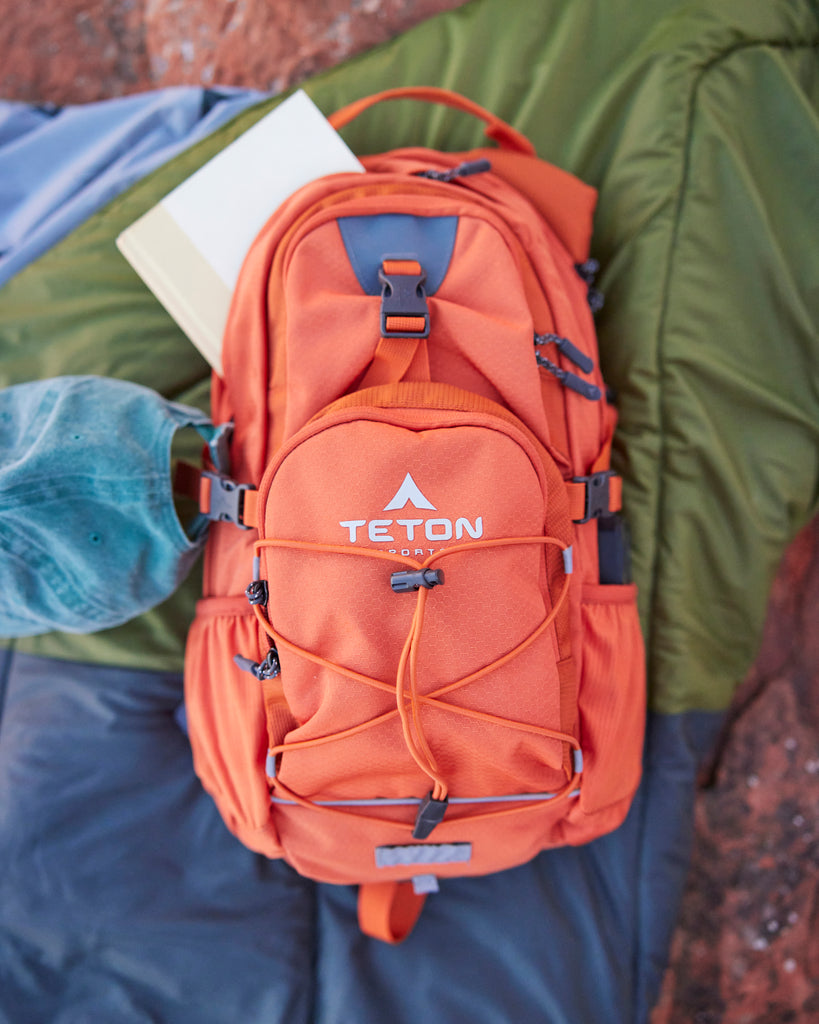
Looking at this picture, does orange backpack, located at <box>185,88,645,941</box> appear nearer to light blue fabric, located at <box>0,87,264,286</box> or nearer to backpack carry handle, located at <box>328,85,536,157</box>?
backpack carry handle, located at <box>328,85,536,157</box>

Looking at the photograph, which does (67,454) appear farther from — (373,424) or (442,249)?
(442,249)

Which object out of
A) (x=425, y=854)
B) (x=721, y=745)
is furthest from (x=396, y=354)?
(x=721, y=745)

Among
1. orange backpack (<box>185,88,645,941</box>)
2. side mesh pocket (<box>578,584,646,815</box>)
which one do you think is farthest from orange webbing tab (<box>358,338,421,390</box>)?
side mesh pocket (<box>578,584,646,815</box>)

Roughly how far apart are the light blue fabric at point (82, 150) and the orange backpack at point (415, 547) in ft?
0.87

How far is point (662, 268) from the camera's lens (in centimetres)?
90

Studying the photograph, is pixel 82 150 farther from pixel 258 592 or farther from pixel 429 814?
pixel 429 814

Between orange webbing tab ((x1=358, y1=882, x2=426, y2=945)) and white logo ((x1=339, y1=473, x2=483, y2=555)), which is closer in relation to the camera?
white logo ((x1=339, y1=473, x2=483, y2=555))

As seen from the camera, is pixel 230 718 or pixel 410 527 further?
pixel 230 718

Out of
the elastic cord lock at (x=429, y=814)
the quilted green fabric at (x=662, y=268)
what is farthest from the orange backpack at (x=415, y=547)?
the quilted green fabric at (x=662, y=268)

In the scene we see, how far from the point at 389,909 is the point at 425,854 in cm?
12

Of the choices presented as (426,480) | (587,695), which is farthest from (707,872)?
(426,480)

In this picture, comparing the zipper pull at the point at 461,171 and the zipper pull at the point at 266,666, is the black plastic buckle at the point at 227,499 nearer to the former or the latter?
the zipper pull at the point at 266,666

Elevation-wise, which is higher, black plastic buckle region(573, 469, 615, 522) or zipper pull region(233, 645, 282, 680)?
black plastic buckle region(573, 469, 615, 522)

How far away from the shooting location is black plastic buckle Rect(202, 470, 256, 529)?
0.75m
